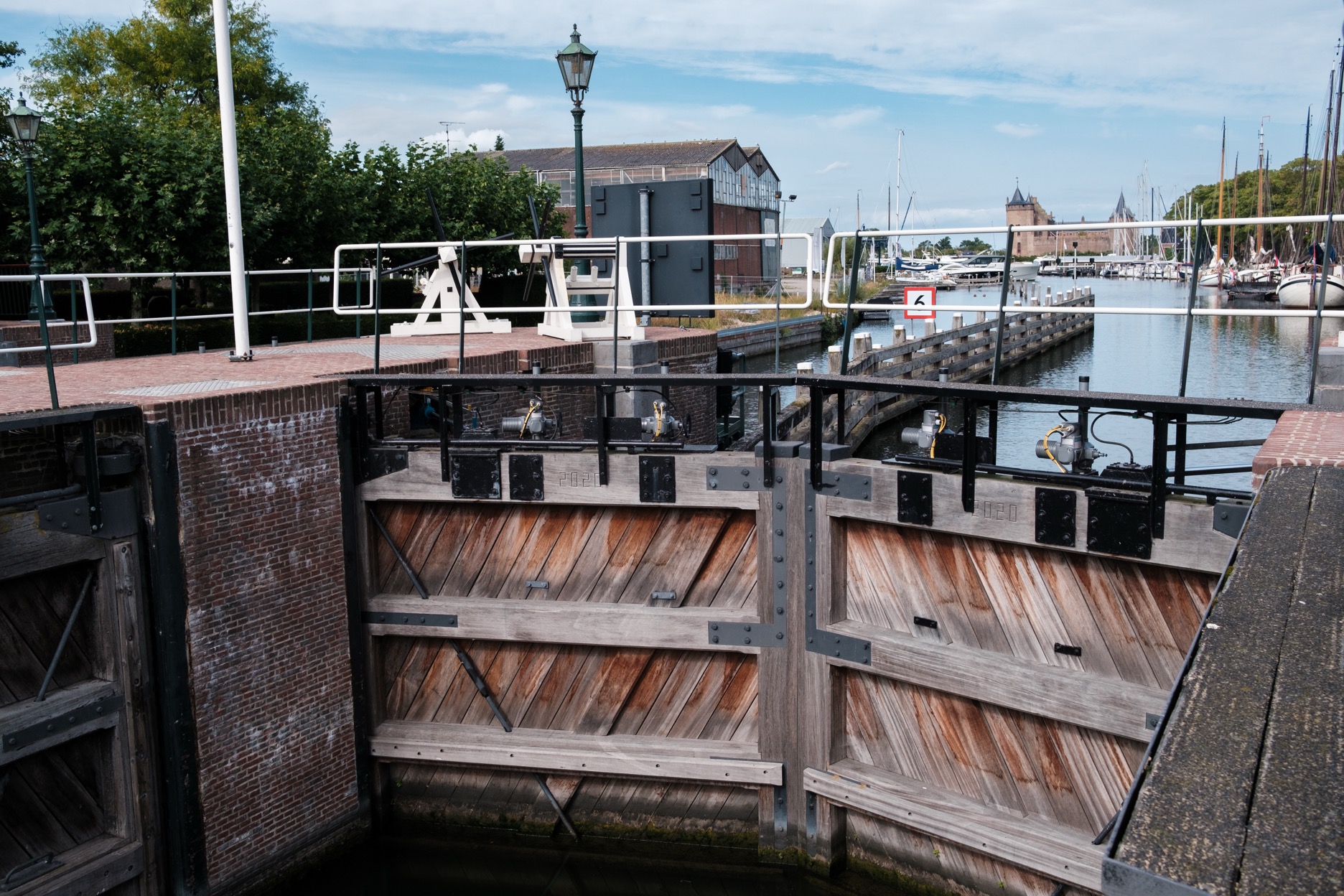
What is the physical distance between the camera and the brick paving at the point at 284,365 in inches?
326

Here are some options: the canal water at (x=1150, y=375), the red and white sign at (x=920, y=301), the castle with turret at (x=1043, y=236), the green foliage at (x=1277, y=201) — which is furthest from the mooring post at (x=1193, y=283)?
the castle with turret at (x=1043, y=236)

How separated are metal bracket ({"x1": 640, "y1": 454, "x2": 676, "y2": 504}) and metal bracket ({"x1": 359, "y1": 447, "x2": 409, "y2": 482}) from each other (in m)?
1.86

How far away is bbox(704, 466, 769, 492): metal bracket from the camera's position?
7852 millimetres

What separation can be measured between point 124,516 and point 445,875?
363 cm

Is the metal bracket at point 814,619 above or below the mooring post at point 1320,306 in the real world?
below

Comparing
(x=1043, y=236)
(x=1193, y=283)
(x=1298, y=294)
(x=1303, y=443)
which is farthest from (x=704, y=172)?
(x=1043, y=236)

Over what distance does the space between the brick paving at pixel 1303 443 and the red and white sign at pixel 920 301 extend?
2.67m

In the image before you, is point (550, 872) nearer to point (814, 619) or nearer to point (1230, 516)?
point (814, 619)

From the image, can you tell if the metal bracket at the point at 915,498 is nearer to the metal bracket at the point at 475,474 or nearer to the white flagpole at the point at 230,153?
the metal bracket at the point at 475,474

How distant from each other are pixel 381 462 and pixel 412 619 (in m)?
1.22

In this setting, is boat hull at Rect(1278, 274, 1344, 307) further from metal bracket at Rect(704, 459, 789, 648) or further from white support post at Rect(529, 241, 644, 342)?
metal bracket at Rect(704, 459, 789, 648)

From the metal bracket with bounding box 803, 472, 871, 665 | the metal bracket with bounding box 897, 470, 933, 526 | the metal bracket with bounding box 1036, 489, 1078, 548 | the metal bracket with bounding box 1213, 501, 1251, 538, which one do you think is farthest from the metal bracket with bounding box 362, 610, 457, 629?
the metal bracket with bounding box 1213, 501, 1251, 538

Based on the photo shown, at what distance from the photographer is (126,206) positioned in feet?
76.1

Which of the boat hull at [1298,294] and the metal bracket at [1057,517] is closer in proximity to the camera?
the metal bracket at [1057,517]
